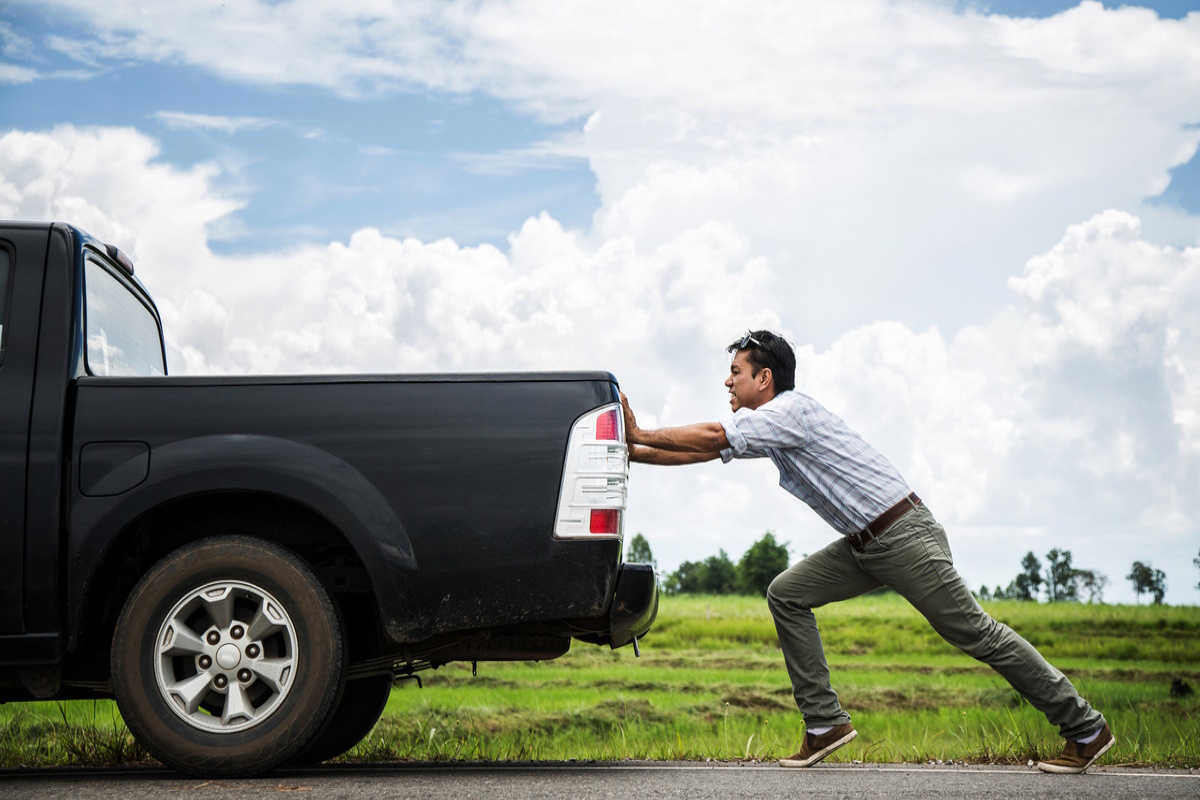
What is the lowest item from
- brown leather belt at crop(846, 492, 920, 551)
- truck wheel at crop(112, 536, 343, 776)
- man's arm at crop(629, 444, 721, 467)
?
truck wheel at crop(112, 536, 343, 776)

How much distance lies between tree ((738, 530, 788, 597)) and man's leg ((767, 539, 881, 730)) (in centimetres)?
6003

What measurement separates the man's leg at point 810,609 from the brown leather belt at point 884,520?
151 millimetres

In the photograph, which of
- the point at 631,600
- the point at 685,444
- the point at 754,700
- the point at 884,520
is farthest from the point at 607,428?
the point at 754,700

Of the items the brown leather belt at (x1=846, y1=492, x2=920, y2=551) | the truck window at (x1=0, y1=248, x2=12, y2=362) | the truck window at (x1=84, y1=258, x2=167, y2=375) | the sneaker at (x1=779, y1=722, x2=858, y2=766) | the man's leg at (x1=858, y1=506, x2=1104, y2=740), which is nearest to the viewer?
the truck window at (x1=0, y1=248, x2=12, y2=362)

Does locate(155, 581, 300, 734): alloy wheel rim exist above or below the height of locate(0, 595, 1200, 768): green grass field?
above

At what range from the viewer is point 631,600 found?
4.61m

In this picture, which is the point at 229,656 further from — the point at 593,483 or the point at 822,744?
the point at 822,744

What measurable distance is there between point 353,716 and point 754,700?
2061 centimetres

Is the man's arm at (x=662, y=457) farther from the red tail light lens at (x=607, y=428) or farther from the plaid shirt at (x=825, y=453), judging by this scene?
the red tail light lens at (x=607, y=428)

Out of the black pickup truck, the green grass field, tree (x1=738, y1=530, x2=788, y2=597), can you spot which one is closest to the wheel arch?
the black pickup truck

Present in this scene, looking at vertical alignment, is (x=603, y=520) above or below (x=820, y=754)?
above

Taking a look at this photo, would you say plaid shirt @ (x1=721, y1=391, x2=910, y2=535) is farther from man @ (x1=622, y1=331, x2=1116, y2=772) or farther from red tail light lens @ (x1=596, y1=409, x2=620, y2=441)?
red tail light lens @ (x1=596, y1=409, x2=620, y2=441)

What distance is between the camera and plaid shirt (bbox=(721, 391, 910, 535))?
5328 mm

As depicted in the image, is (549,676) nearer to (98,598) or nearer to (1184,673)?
(1184,673)
